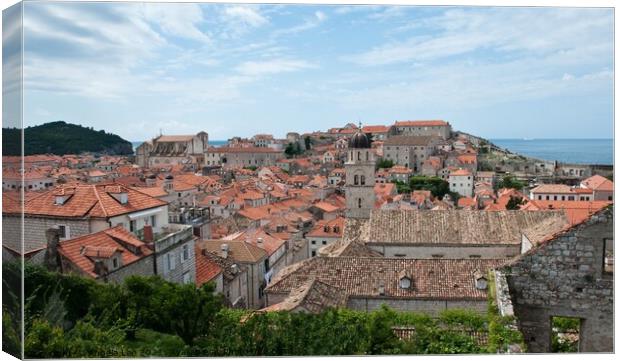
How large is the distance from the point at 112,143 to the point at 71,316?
515 ft

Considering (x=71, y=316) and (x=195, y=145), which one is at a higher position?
(x=195, y=145)

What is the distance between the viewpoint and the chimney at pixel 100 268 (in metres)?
13.8

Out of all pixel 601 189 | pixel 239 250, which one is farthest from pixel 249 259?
pixel 601 189

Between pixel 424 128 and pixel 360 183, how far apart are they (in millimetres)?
97826

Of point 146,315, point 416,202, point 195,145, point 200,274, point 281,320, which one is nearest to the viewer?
point 281,320

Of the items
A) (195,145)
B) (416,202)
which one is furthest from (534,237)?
(195,145)

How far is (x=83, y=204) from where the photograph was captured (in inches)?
631

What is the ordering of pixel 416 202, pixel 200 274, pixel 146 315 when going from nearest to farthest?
pixel 146 315, pixel 200 274, pixel 416 202

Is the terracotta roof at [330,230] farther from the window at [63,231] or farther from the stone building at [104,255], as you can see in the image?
the window at [63,231]

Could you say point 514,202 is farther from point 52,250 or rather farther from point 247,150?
point 247,150

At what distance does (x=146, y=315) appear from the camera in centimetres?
1130

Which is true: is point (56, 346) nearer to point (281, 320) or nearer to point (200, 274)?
point (281, 320)

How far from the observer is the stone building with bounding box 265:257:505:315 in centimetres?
1841

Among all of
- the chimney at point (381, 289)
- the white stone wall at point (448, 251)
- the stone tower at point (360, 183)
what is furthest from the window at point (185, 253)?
the stone tower at point (360, 183)
